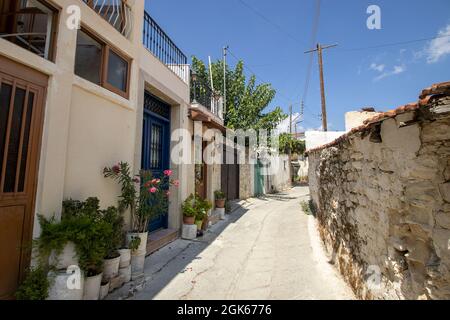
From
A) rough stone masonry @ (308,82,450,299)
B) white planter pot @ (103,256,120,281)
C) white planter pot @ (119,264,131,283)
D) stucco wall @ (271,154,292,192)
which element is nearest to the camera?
rough stone masonry @ (308,82,450,299)

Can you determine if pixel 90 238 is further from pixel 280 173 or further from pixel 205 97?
pixel 280 173

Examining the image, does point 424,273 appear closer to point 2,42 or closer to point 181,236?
point 2,42

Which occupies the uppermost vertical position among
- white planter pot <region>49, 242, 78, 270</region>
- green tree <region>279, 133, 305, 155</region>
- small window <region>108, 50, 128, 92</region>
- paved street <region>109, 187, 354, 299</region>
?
green tree <region>279, 133, 305, 155</region>

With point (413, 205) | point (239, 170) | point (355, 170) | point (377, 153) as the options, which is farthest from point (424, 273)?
point (239, 170)

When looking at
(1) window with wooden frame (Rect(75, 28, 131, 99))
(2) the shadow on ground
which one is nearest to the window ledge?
(1) window with wooden frame (Rect(75, 28, 131, 99))

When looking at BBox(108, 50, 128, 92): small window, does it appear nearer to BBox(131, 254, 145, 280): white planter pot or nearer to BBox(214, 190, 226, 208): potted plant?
BBox(131, 254, 145, 280): white planter pot

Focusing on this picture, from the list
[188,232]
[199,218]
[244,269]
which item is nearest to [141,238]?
[244,269]

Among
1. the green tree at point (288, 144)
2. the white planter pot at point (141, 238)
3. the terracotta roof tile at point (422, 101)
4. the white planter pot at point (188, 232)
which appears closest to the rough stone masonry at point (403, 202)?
the terracotta roof tile at point (422, 101)

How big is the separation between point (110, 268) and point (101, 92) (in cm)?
268

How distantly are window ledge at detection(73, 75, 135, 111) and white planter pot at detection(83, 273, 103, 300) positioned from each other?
263 cm

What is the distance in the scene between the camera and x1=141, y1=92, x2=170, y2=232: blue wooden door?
19.8 ft
